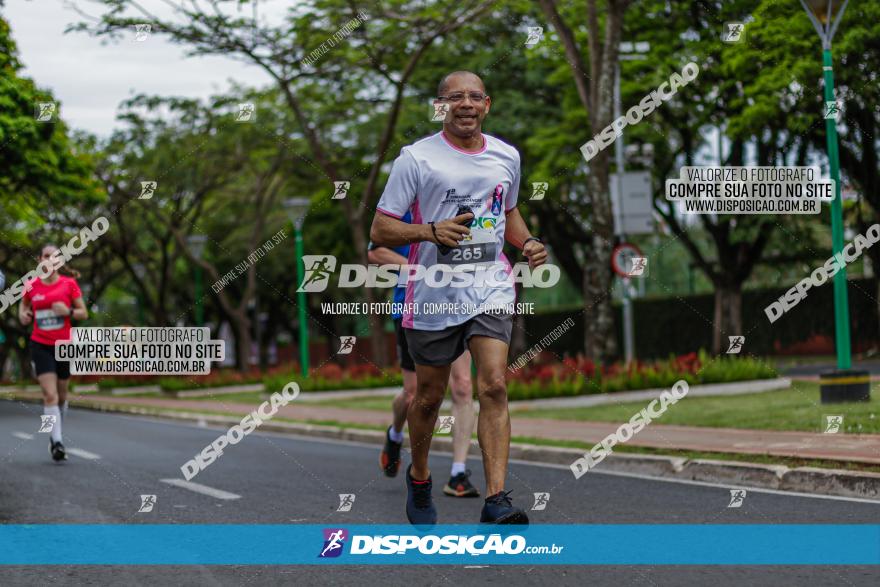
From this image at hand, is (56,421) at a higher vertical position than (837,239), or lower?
lower

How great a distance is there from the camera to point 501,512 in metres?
4.94

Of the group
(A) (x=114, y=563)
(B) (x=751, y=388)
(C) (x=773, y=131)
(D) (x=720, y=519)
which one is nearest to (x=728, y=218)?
(C) (x=773, y=131)

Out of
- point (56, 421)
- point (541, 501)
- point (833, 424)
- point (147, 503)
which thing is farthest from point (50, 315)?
point (833, 424)

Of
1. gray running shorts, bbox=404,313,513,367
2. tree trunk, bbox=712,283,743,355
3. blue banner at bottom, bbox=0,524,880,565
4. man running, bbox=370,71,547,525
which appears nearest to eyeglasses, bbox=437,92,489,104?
man running, bbox=370,71,547,525

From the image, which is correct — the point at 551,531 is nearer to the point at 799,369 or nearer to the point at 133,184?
the point at 799,369

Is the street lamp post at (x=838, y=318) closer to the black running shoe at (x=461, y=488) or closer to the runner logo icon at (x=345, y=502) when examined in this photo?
the black running shoe at (x=461, y=488)

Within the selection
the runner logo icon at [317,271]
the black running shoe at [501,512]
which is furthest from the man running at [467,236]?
the runner logo icon at [317,271]

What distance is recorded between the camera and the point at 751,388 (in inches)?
710

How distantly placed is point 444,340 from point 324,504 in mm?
2709

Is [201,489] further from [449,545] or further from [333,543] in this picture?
[449,545]

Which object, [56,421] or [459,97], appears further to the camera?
[56,421]

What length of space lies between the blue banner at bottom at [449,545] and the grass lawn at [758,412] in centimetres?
440

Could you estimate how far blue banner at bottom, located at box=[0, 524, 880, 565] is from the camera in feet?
18.3

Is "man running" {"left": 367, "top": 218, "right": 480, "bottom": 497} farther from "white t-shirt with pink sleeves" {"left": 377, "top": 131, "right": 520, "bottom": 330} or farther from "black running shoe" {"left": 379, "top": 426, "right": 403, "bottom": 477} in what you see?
"white t-shirt with pink sleeves" {"left": 377, "top": 131, "right": 520, "bottom": 330}
